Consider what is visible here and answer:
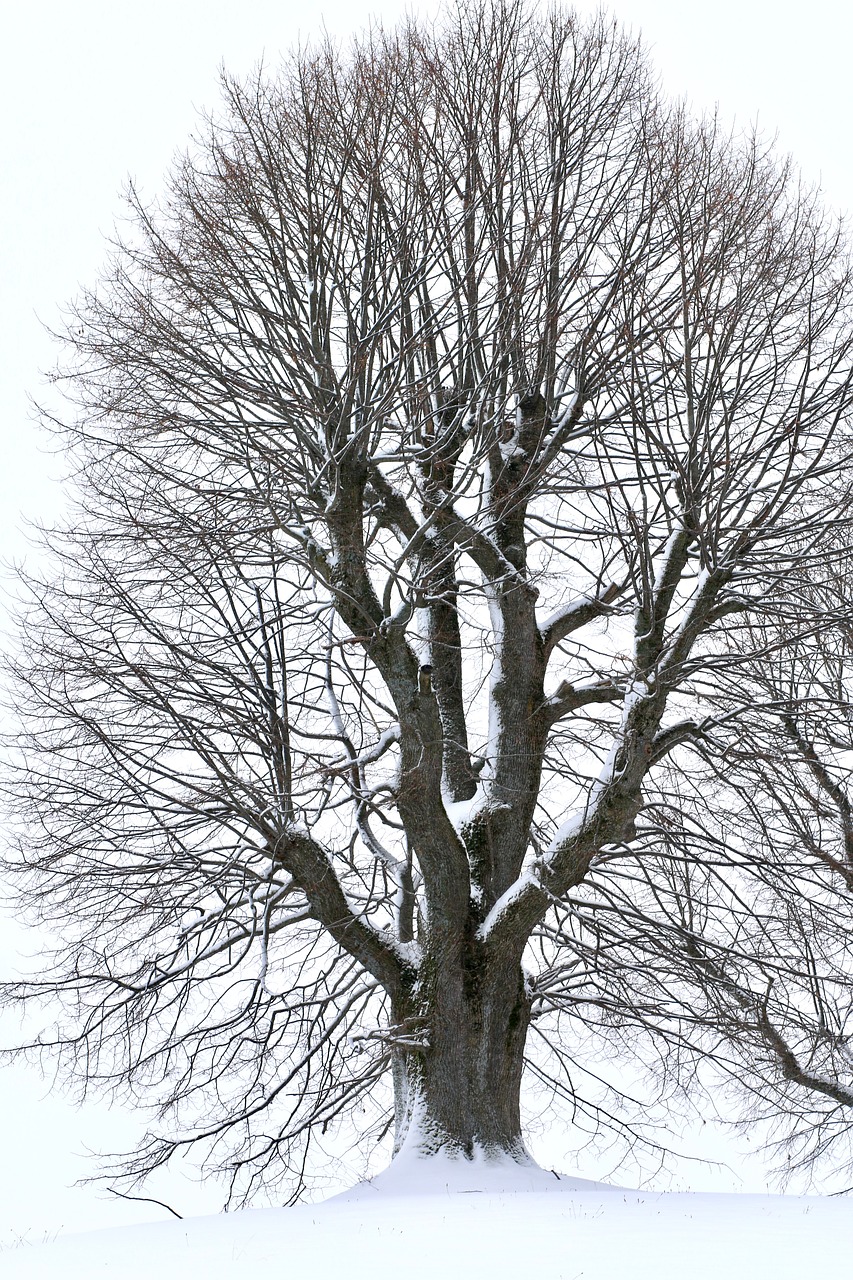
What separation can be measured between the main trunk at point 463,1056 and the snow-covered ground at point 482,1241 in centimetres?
52

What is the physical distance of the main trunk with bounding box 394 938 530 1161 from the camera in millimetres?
7074

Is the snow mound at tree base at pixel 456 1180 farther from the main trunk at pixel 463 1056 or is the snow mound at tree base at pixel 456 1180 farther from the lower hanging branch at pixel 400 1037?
the lower hanging branch at pixel 400 1037

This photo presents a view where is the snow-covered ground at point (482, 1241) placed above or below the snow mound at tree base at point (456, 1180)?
below


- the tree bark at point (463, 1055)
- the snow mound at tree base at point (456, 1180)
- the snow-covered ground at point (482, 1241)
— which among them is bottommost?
the snow-covered ground at point (482, 1241)

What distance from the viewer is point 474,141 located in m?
7.58

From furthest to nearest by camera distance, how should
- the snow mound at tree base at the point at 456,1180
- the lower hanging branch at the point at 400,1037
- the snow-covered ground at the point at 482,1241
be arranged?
1. the lower hanging branch at the point at 400,1037
2. the snow mound at tree base at the point at 456,1180
3. the snow-covered ground at the point at 482,1241

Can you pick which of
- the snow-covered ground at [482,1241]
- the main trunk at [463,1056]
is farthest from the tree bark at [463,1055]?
the snow-covered ground at [482,1241]

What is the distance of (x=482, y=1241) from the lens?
4.47 metres

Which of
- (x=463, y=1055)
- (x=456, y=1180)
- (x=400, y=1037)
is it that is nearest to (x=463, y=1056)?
(x=463, y=1055)

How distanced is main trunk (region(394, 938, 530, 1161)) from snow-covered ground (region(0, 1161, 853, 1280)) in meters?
0.52

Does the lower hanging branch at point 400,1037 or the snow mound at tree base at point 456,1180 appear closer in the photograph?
the snow mound at tree base at point 456,1180

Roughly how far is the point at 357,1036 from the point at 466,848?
1619mm

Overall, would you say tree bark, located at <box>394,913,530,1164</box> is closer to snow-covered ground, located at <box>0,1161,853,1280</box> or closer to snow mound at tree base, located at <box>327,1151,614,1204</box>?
snow mound at tree base, located at <box>327,1151,614,1204</box>

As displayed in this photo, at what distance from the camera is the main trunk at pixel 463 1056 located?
7.07m
